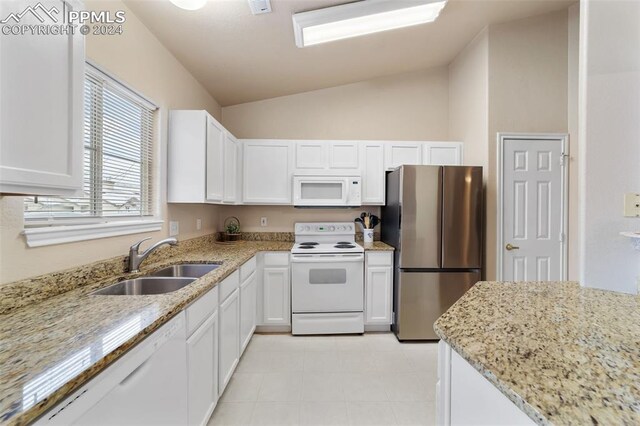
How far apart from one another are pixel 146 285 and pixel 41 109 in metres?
1.15

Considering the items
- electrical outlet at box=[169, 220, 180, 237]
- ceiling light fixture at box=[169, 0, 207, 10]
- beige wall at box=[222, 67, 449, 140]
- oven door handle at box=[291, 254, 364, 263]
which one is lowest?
oven door handle at box=[291, 254, 364, 263]

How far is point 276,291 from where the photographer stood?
2754 millimetres

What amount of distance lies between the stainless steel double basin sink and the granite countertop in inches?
1.9

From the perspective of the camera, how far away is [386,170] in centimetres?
316

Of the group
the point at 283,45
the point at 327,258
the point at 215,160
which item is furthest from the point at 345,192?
the point at 283,45

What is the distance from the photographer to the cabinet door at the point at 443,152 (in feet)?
10.3

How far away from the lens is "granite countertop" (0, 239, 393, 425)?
2.01 feet

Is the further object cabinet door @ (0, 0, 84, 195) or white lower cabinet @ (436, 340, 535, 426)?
cabinet door @ (0, 0, 84, 195)

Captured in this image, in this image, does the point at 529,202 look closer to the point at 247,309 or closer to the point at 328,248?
the point at 328,248

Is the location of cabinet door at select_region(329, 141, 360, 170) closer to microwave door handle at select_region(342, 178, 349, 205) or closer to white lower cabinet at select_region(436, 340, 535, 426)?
microwave door handle at select_region(342, 178, 349, 205)

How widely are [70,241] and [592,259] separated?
2574 millimetres

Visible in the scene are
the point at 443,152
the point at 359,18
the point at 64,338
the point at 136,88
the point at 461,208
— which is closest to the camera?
the point at 64,338

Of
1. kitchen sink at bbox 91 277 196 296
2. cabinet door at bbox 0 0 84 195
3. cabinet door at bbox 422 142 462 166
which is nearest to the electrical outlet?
kitchen sink at bbox 91 277 196 296

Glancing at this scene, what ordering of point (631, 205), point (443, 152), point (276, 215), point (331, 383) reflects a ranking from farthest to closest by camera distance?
point (276, 215) < point (443, 152) < point (331, 383) < point (631, 205)
